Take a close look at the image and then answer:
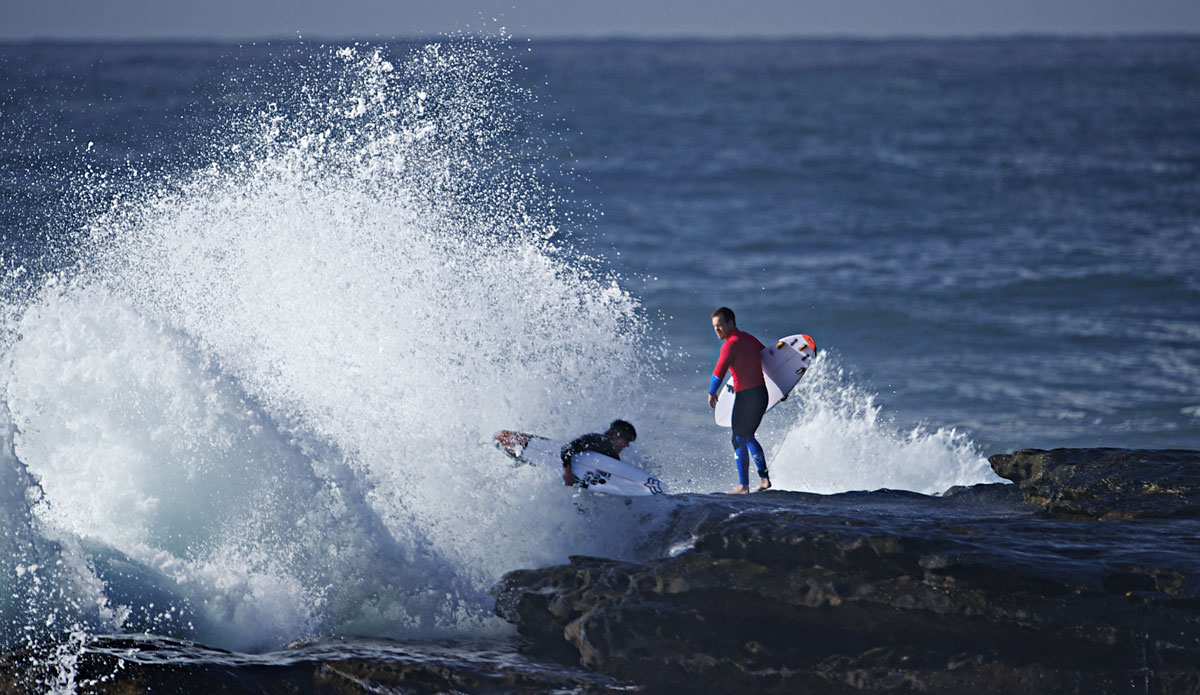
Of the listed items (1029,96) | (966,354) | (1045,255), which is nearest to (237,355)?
(966,354)

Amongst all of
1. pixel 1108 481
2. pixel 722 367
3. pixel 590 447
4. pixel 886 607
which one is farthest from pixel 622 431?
pixel 1108 481

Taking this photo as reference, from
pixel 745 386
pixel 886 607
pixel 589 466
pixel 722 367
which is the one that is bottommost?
pixel 886 607

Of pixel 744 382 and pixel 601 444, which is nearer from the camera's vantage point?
pixel 601 444

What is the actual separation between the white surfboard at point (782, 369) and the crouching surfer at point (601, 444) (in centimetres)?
233

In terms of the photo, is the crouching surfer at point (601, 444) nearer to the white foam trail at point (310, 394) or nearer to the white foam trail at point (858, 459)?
the white foam trail at point (310, 394)

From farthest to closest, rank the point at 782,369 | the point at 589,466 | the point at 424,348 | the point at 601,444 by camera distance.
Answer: the point at 782,369 < the point at 424,348 < the point at 601,444 < the point at 589,466

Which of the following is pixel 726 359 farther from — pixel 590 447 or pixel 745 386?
pixel 590 447

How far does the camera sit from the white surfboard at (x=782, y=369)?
1281cm

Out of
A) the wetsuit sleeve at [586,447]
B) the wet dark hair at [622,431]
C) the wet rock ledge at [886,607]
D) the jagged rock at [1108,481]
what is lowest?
the wet rock ledge at [886,607]

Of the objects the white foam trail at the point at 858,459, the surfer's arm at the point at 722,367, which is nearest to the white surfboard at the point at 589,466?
the surfer's arm at the point at 722,367

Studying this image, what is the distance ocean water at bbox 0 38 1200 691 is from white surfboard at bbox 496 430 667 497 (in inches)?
9.1

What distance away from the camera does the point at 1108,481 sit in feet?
31.0

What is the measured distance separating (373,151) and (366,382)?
18.2 ft

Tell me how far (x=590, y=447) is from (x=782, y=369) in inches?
138
